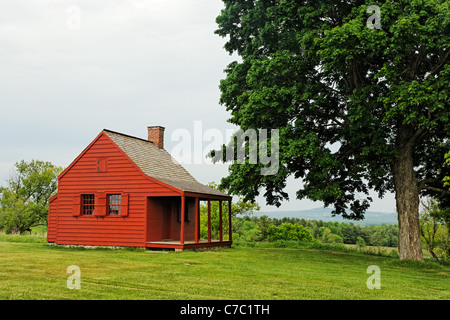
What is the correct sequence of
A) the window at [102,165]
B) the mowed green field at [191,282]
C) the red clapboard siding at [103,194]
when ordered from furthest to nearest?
the window at [102,165]
the red clapboard siding at [103,194]
the mowed green field at [191,282]

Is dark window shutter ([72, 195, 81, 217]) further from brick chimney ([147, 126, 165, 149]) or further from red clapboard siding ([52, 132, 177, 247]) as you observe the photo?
brick chimney ([147, 126, 165, 149])

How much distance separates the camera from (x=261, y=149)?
1862 cm

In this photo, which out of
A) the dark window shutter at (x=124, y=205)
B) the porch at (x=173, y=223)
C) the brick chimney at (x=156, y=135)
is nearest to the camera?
the porch at (x=173, y=223)

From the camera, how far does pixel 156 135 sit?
2831cm

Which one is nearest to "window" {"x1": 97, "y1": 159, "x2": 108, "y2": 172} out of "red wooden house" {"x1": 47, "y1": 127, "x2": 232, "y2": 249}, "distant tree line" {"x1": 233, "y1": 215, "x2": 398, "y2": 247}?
"red wooden house" {"x1": 47, "y1": 127, "x2": 232, "y2": 249}

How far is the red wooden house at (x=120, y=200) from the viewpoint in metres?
21.2

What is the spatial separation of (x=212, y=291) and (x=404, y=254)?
43.9 feet

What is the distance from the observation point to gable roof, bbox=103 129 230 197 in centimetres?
2223

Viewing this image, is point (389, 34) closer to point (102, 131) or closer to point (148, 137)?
point (102, 131)

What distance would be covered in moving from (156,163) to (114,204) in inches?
139

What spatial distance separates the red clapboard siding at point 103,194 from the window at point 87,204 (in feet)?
0.87

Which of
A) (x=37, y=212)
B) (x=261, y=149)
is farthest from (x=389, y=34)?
(x=37, y=212)

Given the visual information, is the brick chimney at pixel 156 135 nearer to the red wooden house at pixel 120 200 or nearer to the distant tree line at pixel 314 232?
the red wooden house at pixel 120 200

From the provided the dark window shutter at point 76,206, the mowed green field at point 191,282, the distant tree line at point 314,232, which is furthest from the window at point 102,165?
the distant tree line at point 314,232
